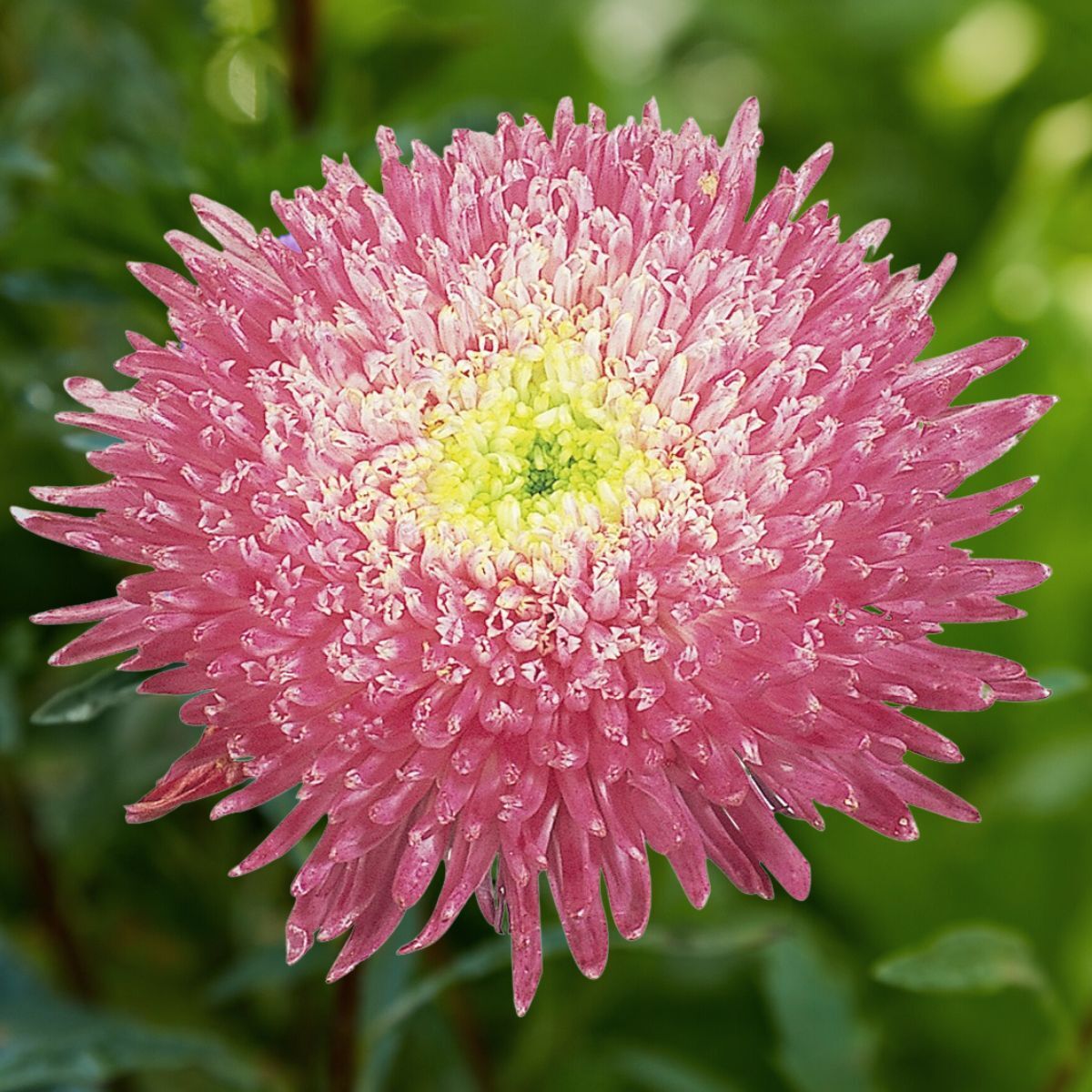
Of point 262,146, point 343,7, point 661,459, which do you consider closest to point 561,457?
point 661,459

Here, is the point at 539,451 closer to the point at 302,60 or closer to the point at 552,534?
the point at 552,534

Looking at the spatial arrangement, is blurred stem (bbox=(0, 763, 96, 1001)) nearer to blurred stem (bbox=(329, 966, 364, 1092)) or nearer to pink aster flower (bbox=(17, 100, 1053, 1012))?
blurred stem (bbox=(329, 966, 364, 1092))

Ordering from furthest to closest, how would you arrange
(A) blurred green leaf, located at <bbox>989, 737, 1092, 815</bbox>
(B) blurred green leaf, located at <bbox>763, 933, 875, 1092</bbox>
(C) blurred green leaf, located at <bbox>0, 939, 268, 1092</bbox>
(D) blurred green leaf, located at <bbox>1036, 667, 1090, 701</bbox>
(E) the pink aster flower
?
1. (A) blurred green leaf, located at <bbox>989, 737, 1092, 815</bbox>
2. (B) blurred green leaf, located at <bbox>763, 933, 875, 1092</bbox>
3. (C) blurred green leaf, located at <bbox>0, 939, 268, 1092</bbox>
4. (D) blurred green leaf, located at <bbox>1036, 667, 1090, 701</bbox>
5. (E) the pink aster flower

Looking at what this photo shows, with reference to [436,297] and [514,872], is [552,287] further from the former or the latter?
[514,872]

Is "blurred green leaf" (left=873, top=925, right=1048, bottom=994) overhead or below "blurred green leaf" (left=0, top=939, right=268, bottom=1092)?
below

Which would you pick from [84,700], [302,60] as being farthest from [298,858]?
[302,60]

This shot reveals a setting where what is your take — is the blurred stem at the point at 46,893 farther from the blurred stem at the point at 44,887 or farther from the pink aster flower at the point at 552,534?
the pink aster flower at the point at 552,534

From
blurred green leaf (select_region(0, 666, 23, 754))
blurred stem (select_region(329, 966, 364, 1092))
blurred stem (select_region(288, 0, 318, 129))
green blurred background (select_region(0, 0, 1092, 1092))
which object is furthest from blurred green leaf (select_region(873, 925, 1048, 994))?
blurred stem (select_region(288, 0, 318, 129))
